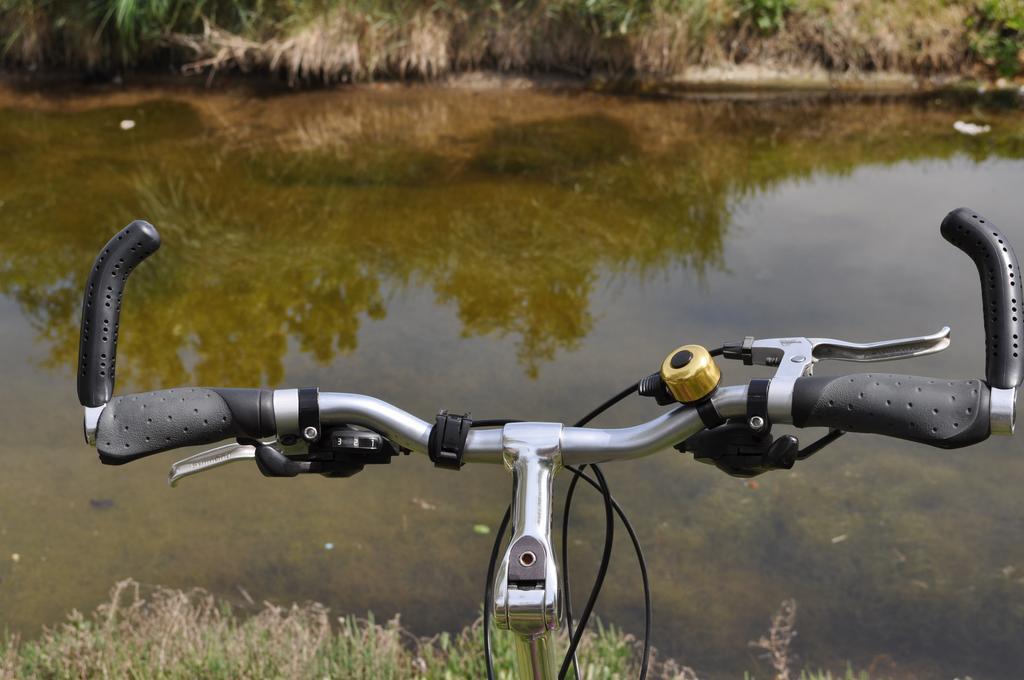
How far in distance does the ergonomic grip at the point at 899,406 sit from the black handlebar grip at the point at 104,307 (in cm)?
96

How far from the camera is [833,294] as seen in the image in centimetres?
541

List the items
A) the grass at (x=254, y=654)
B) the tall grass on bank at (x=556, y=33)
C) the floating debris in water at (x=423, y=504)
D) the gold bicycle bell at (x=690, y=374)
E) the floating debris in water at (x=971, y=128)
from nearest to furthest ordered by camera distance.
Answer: the gold bicycle bell at (x=690, y=374) < the grass at (x=254, y=654) < the floating debris in water at (x=423, y=504) < the floating debris in water at (x=971, y=128) < the tall grass on bank at (x=556, y=33)

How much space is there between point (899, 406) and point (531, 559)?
0.52 meters

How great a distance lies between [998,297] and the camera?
143 centimetres

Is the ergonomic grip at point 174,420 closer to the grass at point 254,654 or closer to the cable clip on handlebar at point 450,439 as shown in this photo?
the cable clip on handlebar at point 450,439

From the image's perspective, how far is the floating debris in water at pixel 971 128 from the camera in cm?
777

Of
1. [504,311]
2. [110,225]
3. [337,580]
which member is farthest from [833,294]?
[110,225]

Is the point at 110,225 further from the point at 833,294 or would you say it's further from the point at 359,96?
the point at 833,294

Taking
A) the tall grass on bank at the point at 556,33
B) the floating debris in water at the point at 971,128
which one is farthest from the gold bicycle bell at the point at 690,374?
the tall grass on bank at the point at 556,33

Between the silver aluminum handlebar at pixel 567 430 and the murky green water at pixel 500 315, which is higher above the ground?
the silver aluminum handlebar at pixel 567 430

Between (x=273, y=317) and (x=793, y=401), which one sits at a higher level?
(x=793, y=401)

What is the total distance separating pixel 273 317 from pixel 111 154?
2.95 meters

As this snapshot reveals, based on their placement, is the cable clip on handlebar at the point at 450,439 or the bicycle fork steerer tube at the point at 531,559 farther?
the cable clip on handlebar at the point at 450,439

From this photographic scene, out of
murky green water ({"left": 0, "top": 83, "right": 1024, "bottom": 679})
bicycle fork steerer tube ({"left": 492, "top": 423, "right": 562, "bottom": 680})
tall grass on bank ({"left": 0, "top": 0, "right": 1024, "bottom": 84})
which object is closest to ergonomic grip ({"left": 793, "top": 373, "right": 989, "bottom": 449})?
bicycle fork steerer tube ({"left": 492, "top": 423, "right": 562, "bottom": 680})
